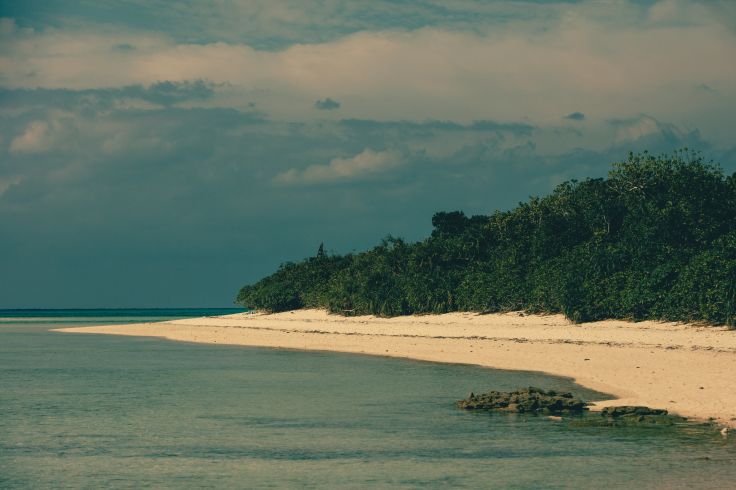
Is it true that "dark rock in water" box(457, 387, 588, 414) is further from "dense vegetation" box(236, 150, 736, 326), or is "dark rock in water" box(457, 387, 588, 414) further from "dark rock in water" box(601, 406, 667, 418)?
"dense vegetation" box(236, 150, 736, 326)

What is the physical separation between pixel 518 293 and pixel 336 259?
4484 cm

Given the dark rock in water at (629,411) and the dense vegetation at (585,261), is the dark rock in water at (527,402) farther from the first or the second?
the dense vegetation at (585,261)

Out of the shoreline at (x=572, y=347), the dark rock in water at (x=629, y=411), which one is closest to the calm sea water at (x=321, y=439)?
the dark rock in water at (x=629, y=411)

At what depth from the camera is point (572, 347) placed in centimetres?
4084

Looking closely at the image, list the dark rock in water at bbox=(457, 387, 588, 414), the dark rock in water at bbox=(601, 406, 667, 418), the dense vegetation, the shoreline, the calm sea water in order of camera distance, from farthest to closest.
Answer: the dense vegetation → the shoreline → the dark rock in water at bbox=(457, 387, 588, 414) → the dark rock in water at bbox=(601, 406, 667, 418) → the calm sea water

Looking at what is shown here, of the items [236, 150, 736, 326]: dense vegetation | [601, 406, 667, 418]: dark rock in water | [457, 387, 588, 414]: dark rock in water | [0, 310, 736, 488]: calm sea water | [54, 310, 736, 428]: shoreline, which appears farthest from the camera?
[236, 150, 736, 326]: dense vegetation

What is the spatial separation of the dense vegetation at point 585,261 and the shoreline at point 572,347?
3.42ft

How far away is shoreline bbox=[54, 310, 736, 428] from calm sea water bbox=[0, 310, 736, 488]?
1875 mm

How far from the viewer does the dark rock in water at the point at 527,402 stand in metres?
24.3

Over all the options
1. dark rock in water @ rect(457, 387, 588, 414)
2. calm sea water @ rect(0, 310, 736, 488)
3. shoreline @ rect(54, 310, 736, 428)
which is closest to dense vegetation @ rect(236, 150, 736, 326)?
shoreline @ rect(54, 310, 736, 428)

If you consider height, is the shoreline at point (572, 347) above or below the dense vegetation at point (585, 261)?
below

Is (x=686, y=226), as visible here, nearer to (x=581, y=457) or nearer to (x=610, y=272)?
(x=610, y=272)

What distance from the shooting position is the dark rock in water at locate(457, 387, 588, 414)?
24266mm

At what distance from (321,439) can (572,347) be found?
21.8m
